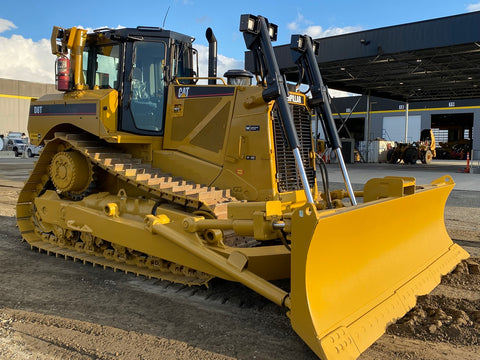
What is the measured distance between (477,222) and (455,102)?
37977mm

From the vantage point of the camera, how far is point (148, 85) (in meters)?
5.69

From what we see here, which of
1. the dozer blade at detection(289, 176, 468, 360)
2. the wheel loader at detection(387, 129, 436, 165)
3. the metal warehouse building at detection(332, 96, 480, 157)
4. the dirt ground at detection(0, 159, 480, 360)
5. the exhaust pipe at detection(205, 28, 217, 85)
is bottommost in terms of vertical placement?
the dirt ground at detection(0, 159, 480, 360)

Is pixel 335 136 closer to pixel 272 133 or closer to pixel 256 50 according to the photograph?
pixel 272 133

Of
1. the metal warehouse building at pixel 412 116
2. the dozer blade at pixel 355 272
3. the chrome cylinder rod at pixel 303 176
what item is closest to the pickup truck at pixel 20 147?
the metal warehouse building at pixel 412 116

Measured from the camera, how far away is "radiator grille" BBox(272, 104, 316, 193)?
5000mm

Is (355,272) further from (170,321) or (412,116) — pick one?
(412,116)

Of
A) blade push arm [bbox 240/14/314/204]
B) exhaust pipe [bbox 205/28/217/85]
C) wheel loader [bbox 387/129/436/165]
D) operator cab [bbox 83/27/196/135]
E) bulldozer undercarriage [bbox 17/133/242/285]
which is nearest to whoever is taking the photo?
blade push arm [bbox 240/14/314/204]

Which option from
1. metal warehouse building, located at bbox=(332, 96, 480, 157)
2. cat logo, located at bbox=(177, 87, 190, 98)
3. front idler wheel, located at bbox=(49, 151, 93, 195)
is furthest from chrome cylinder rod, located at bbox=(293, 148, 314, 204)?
metal warehouse building, located at bbox=(332, 96, 480, 157)

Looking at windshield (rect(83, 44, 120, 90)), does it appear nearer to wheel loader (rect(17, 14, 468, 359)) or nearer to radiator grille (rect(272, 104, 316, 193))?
wheel loader (rect(17, 14, 468, 359))

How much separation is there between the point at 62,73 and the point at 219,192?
2.70 metres

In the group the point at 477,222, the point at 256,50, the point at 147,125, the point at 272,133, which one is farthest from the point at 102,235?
the point at 477,222

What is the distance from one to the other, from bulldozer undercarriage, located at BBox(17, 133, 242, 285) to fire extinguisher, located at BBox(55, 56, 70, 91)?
2.20ft

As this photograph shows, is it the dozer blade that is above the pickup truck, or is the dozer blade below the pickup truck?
below

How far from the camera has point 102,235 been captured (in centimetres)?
529
